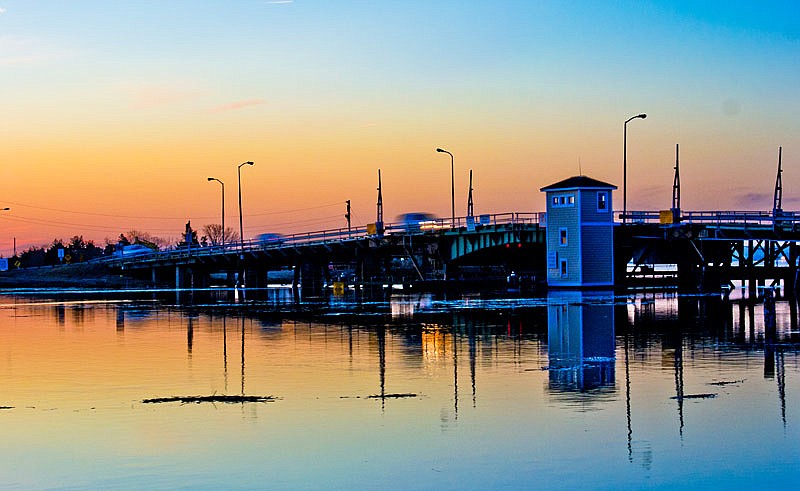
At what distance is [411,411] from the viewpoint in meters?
21.8

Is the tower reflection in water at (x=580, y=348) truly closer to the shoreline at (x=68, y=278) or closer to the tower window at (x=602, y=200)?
the tower window at (x=602, y=200)

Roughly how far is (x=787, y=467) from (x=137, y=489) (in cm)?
941

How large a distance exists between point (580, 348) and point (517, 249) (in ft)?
229

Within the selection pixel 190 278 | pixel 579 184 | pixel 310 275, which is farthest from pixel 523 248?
pixel 190 278

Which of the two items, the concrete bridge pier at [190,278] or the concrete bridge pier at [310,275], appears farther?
the concrete bridge pier at [190,278]

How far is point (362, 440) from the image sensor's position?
18.9 m

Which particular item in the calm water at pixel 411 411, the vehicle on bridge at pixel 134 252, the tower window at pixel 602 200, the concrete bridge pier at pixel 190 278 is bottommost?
the calm water at pixel 411 411

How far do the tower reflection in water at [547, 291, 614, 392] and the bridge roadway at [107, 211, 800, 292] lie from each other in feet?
123

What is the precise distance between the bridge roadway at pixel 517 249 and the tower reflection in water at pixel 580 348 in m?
37.4


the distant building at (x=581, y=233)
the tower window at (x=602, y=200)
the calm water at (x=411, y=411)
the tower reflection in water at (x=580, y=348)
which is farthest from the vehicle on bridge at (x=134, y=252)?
the calm water at (x=411, y=411)

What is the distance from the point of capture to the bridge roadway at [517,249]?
9438 centimetres

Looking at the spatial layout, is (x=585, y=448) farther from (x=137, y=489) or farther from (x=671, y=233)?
(x=671, y=233)

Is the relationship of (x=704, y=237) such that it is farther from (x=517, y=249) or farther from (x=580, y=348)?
(x=580, y=348)

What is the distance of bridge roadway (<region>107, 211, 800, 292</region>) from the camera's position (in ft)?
310
